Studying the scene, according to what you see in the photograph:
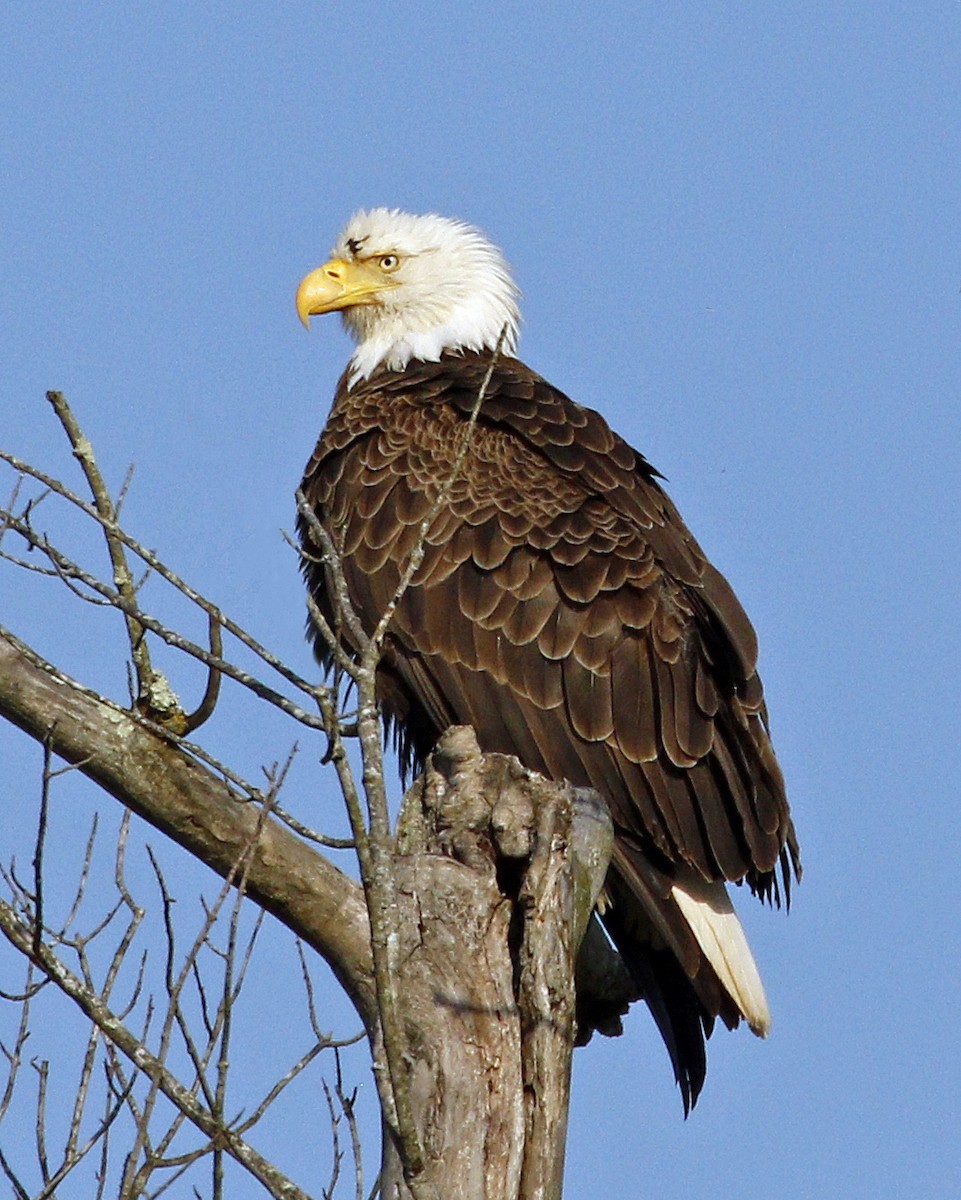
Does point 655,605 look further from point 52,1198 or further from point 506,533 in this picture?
point 52,1198

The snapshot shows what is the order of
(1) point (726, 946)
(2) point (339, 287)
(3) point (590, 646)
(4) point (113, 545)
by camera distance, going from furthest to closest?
(2) point (339, 287)
(3) point (590, 646)
(1) point (726, 946)
(4) point (113, 545)

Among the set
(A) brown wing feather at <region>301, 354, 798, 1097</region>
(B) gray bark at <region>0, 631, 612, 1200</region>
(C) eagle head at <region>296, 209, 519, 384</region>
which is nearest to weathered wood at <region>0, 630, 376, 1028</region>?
(B) gray bark at <region>0, 631, 612, 1200</region>

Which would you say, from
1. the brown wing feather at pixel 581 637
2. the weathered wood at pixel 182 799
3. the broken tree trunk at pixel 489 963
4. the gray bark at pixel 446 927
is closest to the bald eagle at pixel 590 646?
the brown wing feather at pixel 581 637

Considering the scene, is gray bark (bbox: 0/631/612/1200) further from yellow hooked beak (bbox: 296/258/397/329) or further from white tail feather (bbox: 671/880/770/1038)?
yellow hooked beak (bbox: 296/258/397/329)

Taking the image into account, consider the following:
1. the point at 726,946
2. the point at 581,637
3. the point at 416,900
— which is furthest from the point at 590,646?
the point at 416,900

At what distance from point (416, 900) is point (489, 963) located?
0.24m

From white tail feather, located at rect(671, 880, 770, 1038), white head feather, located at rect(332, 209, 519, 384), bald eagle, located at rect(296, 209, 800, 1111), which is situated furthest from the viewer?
white head feather, located at rect(332, 209, 519, 384)

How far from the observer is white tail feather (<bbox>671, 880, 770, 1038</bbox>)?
236 inches

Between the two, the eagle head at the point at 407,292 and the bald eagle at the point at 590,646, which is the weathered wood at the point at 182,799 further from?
the eagle head at the point at 407,292

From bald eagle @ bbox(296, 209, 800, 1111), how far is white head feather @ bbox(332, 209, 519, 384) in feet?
3.21

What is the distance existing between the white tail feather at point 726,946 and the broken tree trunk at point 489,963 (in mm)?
1123

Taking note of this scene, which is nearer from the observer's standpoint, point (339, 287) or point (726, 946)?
point (726, 946)

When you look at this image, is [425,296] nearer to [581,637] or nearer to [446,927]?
[581,637]

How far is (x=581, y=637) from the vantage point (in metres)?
6.46
